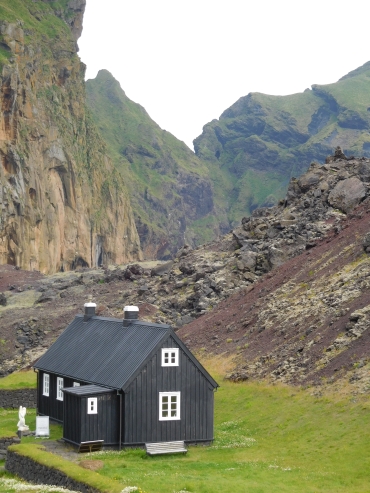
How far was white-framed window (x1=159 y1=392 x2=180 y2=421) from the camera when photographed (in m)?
40.0

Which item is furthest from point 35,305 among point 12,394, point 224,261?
point 12,394

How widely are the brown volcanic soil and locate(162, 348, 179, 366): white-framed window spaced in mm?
10178

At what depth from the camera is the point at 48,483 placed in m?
33.2

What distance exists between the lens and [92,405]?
1539 inches

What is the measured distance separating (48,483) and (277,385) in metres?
19.1

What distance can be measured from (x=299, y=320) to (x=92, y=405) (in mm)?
21107

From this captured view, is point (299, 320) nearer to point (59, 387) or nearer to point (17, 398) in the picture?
point (59, 387)

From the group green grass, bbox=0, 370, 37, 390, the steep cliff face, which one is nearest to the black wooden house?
green grass, bbox=0, 370, 37, 390

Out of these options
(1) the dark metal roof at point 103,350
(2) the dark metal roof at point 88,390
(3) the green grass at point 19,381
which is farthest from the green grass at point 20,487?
(3) the green grass at point 19,381

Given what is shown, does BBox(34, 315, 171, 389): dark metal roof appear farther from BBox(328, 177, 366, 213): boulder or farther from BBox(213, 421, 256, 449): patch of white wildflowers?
BBox(328, 177, 366, 213): boulder

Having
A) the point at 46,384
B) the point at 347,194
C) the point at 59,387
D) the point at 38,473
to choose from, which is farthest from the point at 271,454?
the point at 347,194

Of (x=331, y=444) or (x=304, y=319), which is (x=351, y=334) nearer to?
(x=304, y=319)

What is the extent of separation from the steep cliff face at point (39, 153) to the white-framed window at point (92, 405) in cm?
11342

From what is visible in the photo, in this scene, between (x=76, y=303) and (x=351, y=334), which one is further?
(x=76, y=303)
